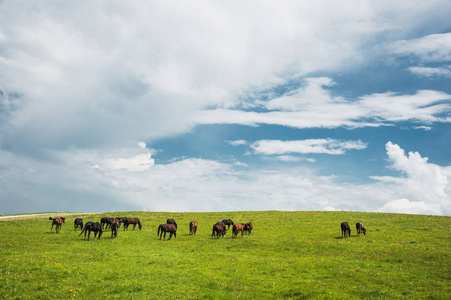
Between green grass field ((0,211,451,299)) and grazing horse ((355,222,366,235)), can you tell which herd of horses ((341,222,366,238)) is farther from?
green grass field ((0,211,451,299))

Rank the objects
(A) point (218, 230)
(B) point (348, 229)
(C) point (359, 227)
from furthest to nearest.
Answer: (C) point (359, 227), (A) point (218, 230), (B) point (348, 229)

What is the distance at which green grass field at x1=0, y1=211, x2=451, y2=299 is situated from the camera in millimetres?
16969

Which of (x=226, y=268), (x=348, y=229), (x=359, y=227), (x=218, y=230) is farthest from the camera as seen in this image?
(x=359, y=227)

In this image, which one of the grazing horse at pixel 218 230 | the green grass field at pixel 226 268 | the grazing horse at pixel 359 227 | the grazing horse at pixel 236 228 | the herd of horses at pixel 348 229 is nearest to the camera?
the green grass field at pixel 226 268

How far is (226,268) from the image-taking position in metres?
22.0

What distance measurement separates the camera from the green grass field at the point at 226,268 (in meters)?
17.0

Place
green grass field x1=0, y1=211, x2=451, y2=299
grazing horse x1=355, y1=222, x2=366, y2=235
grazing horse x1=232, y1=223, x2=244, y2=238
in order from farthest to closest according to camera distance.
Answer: grazing horse x1=355, y1=222, x2=366, y2=235, grazing horse x1=232, y1=223, x2=244, y2=238, green grass field x1=0, y1=211, x2=451, y2=299

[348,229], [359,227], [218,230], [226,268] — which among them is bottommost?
[226,268]

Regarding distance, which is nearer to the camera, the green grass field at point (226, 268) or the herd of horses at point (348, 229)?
the green grass field at point (226, 268)

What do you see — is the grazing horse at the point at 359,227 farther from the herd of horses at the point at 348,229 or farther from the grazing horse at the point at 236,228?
the grazing horse at the point at 236,228

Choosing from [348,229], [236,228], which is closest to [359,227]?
[348,229]

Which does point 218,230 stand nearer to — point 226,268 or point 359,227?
point 226,268

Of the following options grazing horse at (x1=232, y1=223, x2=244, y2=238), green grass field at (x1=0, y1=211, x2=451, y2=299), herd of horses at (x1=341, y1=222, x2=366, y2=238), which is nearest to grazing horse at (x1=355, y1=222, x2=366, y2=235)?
herd of horses at (x1=341, y1=222, x2=366, y2=238)

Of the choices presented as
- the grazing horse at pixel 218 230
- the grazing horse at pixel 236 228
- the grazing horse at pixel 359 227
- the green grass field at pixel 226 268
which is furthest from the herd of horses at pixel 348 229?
the grazing horse at pixel 218 230
